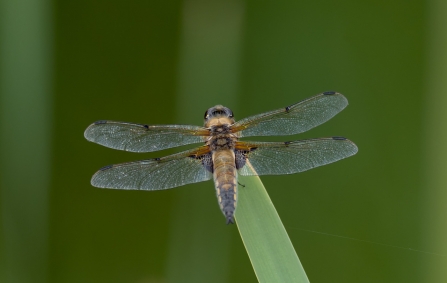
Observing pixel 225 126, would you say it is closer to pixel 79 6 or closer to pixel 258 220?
pixel 258 220

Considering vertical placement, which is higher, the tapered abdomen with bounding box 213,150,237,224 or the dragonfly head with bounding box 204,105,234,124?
the dragonfly head with bounding box 204,105,234,124

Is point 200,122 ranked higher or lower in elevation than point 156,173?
higher

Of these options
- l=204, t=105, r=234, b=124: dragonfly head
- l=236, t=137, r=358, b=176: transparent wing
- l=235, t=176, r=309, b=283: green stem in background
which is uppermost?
l=204, t=105, r=234, b=124: dragonfly head

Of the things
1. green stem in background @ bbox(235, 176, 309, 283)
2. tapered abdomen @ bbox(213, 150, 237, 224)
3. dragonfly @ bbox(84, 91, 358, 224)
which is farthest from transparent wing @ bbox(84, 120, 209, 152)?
green stem in background @ bbox(235, 176, 309, 283)

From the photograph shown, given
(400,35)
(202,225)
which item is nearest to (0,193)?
(202,225)

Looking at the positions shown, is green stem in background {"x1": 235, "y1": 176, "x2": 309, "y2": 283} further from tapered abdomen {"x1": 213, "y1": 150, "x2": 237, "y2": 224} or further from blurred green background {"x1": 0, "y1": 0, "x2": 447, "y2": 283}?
blurred green background {"x1": 0, "y1": 0, "x2": 447, "y2": 283}

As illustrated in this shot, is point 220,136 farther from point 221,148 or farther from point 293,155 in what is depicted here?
point 293,155

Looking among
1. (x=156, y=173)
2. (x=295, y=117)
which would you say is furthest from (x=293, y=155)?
(x=156, y=173)
